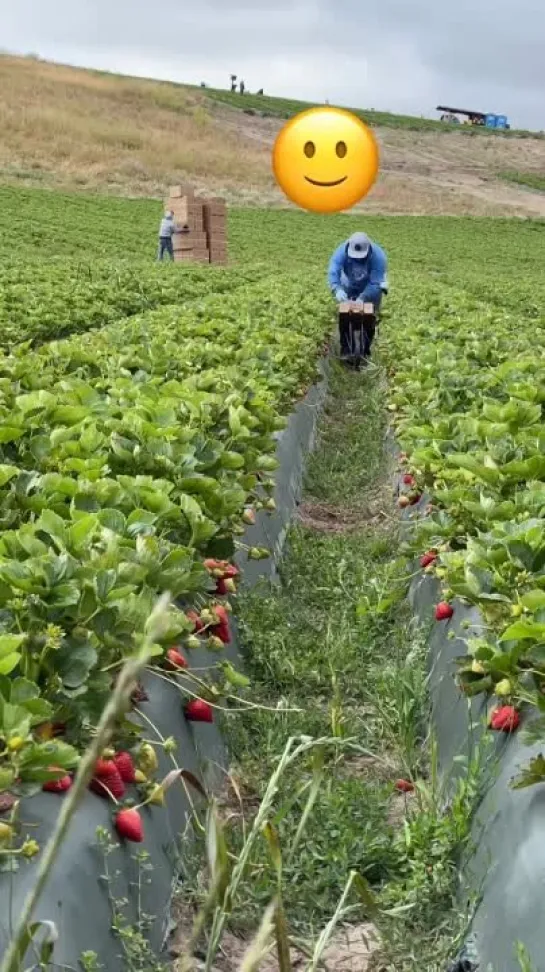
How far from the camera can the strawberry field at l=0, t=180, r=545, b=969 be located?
2.25m

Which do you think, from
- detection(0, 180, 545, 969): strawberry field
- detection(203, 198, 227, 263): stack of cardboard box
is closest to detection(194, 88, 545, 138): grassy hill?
detection(203, 198, 227, 263): stack of cardboard box

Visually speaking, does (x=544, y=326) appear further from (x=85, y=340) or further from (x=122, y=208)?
(x=122, y=208)

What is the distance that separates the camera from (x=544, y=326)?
11.3m

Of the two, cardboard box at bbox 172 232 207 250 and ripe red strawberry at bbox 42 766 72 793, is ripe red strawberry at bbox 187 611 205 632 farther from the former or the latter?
cardboard box at bbox 172 232 207 250

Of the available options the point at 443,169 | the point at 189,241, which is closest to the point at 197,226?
the point at 189,241

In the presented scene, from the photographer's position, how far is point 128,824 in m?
2.26

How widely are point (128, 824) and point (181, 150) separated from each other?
5394cm

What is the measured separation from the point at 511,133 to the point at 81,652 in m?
93.6

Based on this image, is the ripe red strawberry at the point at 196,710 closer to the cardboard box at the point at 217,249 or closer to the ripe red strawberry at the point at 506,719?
the ripe red strawberry at the point at 506,719

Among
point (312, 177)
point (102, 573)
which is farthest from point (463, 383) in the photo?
point (312, 177)

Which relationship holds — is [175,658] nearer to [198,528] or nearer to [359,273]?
[198,528]

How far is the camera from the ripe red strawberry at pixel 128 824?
2.26 metres

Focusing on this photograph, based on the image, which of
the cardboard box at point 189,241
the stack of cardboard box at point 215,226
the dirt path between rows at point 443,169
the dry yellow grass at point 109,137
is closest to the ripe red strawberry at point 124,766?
the cardboard box at point 189,241

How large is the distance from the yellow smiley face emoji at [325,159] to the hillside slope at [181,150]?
90.4 feet
